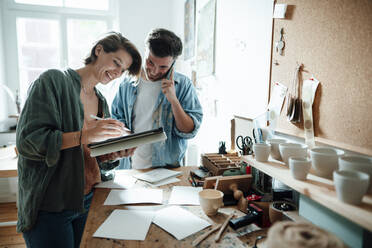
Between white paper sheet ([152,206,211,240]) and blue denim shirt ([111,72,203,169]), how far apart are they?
0.64 m

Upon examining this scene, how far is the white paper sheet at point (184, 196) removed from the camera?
1096mm

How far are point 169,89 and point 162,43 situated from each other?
285mm

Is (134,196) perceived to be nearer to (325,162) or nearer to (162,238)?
(162,238)

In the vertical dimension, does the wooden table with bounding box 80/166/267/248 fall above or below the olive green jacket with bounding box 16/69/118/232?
below

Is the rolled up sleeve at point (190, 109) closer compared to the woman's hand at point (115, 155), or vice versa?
the woman's hand at point (115, 155)

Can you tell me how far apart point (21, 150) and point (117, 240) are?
20.6 inches

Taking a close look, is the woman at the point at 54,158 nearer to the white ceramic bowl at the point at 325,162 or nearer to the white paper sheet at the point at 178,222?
the white paper sheet at the point at 178,222

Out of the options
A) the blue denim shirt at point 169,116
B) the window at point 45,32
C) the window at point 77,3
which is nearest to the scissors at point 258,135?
the blue denim shirt at point 169,116

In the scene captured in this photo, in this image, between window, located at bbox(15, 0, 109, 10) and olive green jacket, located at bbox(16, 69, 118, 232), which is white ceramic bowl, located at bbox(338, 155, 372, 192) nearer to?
olive green jacket, located at bbox(16, 69, 118, 232)

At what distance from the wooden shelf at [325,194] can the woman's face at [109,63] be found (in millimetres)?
852

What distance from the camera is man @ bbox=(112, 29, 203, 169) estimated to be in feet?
5.23

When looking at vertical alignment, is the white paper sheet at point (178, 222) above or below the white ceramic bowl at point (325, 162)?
below

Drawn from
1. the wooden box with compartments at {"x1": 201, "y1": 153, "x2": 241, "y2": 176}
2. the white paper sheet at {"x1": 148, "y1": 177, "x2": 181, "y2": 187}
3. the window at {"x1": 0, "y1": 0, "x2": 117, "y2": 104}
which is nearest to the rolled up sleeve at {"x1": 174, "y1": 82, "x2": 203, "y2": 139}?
the wooden box with compartments at {"x1": 201, "y1": 153, "x2": 241, "y2": 176}

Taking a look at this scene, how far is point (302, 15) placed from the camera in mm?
992
